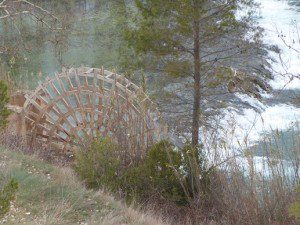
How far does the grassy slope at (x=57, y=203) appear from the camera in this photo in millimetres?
6120

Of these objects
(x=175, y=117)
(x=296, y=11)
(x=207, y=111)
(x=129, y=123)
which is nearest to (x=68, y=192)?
(x=129, y=123)

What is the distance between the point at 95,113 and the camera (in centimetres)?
1055

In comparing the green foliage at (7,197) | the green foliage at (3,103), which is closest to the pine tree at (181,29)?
the green foliage at (3,103)

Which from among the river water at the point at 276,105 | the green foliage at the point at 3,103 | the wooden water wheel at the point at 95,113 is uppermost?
the river water at the point at 276,105

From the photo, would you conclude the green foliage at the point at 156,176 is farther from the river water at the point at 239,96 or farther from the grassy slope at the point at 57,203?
the river water at the point at 239,96

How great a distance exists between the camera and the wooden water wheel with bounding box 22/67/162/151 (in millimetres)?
9211

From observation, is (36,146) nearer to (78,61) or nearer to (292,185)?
(292,185)

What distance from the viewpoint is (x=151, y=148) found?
916cm

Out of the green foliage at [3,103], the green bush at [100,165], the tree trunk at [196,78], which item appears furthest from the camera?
the tree trunk at [196,78]

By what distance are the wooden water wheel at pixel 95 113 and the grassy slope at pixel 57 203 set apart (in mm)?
1470

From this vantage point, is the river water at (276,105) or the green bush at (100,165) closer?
the green bush at (100,165)

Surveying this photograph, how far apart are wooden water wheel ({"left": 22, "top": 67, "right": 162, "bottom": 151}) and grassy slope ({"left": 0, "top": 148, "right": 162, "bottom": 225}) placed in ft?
4.82

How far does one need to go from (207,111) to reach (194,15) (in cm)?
542

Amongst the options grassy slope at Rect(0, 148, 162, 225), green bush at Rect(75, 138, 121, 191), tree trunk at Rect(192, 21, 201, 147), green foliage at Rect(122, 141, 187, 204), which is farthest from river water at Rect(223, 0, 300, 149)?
grassy slope at Rect(0, 148, 162, 225)
